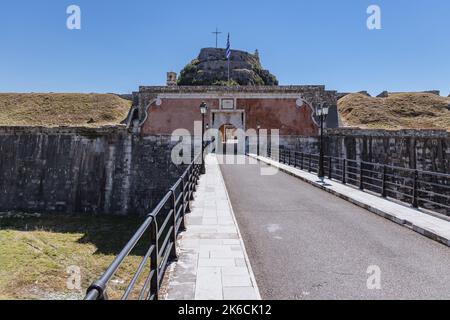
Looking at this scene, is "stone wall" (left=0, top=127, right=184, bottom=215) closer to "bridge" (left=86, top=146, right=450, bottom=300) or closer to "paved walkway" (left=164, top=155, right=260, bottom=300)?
"bridge" (left=86, top=146, right=450, bottom=300)

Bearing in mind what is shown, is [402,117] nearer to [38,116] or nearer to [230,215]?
[230,215]

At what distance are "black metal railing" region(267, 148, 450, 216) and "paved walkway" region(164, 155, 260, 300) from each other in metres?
4.49

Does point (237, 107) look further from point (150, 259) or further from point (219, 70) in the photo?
point (219, 70)

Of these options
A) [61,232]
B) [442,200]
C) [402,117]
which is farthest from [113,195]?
[402,117]

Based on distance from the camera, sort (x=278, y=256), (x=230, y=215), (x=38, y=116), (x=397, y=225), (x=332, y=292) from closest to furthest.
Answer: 1. (x=332, y=292)
2. (x=278, y=256)
3. (x=397, y=225)
4. (x=230, y=215)
5. (x=38, y=116)

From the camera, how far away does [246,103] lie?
31094 mm

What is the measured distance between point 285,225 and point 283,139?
23.1 metres

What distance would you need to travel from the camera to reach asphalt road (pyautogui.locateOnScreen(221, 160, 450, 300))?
4.16 meters

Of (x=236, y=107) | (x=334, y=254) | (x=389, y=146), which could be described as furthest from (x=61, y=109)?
(x=334, y=254)

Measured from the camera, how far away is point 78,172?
25.8 m

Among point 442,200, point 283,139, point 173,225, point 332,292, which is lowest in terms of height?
point 442,200

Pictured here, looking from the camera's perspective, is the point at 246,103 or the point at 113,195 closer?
the point at 113,195

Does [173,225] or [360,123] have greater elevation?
[360,123]

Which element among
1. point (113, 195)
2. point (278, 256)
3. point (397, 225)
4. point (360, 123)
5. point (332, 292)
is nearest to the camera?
point (332, 292)
